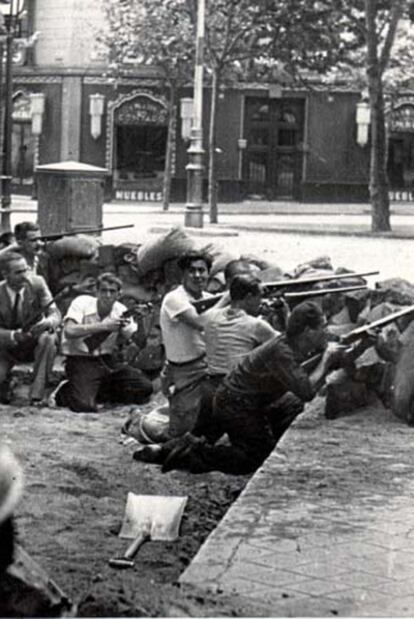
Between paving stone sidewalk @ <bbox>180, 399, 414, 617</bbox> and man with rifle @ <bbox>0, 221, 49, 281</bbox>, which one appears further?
man with rifle @ <bbox>0, 221, 49, 281</bbox>

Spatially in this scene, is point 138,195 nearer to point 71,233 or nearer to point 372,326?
point 71,233

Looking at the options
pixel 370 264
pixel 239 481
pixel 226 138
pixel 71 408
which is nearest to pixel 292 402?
pixel 239 481

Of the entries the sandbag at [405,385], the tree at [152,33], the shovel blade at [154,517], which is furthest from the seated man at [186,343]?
the tree at [152,33]

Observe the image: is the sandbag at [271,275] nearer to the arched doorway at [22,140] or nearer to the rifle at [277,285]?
the rifle at [277,285]

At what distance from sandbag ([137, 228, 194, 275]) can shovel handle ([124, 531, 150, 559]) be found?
5.26m

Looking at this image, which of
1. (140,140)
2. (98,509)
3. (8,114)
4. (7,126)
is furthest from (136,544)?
(140,140)

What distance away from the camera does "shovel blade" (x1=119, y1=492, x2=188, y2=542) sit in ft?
22.3

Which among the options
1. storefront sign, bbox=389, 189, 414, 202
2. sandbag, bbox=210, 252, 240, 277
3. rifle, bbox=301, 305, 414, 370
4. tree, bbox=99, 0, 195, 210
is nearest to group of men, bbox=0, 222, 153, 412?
sandbag, bbox=210, 252, 240, 277

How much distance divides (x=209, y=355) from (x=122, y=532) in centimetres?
196

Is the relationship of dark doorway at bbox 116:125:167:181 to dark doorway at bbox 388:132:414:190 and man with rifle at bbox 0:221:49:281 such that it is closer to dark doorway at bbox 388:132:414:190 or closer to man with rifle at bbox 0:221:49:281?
dark doorway at bbox 388:132:414:190

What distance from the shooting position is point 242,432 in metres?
8.20

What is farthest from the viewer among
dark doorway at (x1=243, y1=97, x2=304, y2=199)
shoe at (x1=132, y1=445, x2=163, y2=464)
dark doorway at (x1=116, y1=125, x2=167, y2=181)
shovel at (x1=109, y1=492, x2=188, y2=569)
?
dark doorway at (x1=243, y1=97, x2=304, y2=199)

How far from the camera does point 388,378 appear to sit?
28.6 ft

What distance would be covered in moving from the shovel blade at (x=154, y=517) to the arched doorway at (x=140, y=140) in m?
28.1
